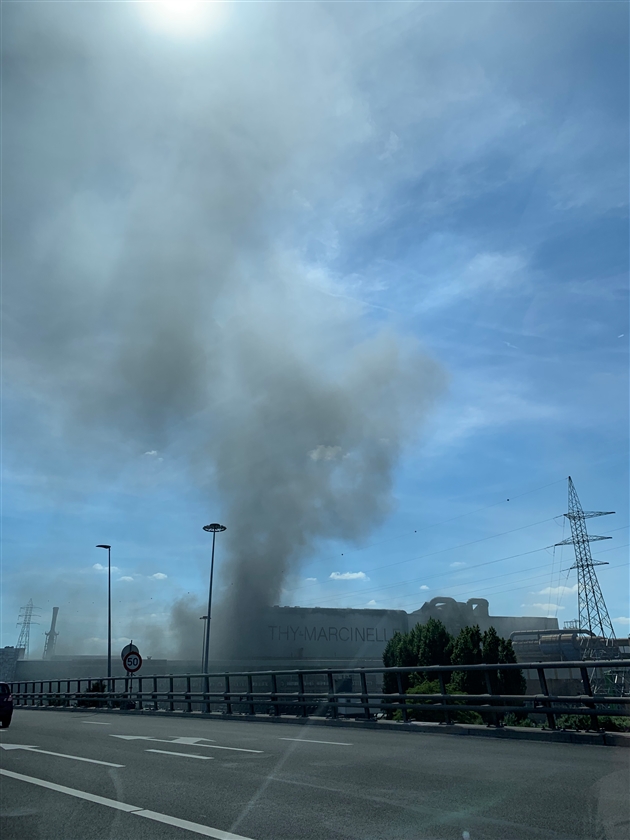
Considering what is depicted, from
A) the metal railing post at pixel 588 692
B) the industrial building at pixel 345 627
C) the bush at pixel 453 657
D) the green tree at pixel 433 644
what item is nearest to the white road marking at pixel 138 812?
the metal railing post at pixel 588 692

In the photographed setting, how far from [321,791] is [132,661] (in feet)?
68.6

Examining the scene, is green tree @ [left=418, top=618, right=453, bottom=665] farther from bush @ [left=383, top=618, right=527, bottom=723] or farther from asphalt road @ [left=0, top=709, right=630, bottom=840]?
asphalt road @ [left=0, top=709, right=630, bottom=840]

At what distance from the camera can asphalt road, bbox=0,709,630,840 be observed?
5672 mm

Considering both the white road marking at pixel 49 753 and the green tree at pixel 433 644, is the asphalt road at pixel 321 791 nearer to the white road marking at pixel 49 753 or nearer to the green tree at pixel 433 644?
the white road marking at pixel 49 753

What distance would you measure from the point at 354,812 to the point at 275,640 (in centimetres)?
9961

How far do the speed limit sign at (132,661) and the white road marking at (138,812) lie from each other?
17.8 metres

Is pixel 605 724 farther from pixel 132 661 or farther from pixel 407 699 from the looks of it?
pixel 132 661

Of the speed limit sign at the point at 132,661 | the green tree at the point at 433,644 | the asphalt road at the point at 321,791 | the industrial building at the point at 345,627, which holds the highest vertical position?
the industrial building at the point at 345,627

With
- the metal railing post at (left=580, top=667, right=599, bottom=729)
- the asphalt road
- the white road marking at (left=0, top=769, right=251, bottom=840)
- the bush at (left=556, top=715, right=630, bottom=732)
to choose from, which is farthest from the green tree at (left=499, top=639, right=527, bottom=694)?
the white road marking at (left=0, top=769, right=251, bottom=840)

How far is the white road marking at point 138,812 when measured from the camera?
18.2 feet

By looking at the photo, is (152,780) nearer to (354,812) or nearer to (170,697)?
(354,812)

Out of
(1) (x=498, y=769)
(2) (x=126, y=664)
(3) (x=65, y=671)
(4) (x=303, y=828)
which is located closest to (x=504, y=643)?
(2) (x=126, y=664)

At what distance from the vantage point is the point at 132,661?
26172 millimetres

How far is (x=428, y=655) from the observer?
60531mm
